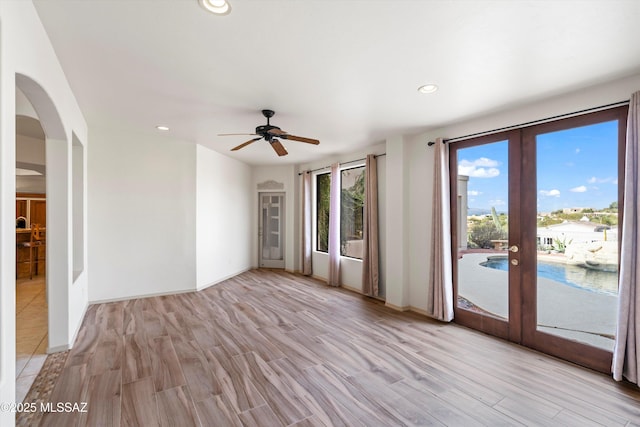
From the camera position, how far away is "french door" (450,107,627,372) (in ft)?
8.70

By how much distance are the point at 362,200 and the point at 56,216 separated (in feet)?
14.5

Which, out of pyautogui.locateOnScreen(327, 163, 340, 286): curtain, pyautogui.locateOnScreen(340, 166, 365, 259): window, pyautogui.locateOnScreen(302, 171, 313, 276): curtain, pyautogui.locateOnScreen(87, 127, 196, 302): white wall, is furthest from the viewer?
pyautogui.locateOnScreen(302, 171, 313, 276): curtain

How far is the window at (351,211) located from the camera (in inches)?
220

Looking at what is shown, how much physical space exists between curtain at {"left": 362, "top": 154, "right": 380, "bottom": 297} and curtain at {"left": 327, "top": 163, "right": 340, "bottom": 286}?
→ 0.78m

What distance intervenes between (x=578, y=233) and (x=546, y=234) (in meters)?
0.26

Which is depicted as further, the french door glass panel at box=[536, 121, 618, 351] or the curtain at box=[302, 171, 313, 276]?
the curtain at box=[302, 171, 313, 276]

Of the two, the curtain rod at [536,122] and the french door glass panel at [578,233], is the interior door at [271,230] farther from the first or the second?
the french door glass panel at [578,233]

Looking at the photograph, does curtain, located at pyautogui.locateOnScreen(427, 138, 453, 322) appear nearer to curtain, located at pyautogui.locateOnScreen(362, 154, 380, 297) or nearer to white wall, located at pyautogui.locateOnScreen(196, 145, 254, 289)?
curtain, located at pyautogui.locateOnScreen(362, 154, 380, 297)

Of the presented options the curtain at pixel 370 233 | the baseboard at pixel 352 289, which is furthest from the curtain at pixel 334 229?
the curtain at pixel 370 233

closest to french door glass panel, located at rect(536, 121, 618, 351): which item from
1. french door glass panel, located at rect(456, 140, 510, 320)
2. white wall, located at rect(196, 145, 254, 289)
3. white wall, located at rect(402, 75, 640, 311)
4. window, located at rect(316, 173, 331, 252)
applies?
french door glass panel, located at rect(456, 140, 510, 320)

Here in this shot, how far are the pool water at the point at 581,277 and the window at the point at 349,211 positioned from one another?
2.98m

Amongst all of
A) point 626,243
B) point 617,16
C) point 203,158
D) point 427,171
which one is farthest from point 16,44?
point 626,243

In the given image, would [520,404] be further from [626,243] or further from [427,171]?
[427,171]

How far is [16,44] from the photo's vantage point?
1530mm
